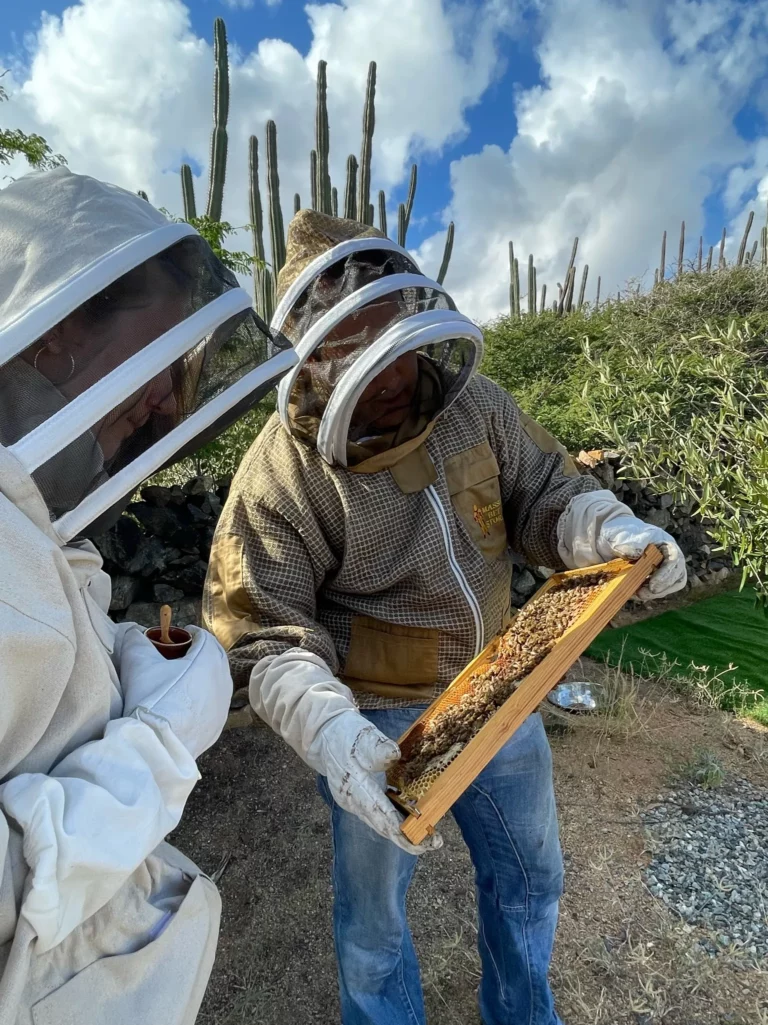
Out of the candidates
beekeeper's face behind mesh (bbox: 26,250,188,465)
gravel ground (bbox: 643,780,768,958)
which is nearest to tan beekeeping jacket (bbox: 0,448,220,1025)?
beekeeper's face behind mesh (bbox: 26,250,188,465)

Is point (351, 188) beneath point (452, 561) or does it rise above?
above

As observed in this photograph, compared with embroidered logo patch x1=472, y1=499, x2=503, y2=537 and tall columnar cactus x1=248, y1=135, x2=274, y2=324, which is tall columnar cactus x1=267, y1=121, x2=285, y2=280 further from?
embroidered logo patch x1=472, y1=499, x2=503, y2=537

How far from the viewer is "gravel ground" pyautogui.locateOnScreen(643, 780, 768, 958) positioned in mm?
2912

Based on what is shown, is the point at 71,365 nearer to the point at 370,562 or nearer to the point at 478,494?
the point at 370,562

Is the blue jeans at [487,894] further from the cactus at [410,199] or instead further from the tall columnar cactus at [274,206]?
the cactus at [410,199]

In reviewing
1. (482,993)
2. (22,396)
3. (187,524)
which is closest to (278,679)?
(22,396)

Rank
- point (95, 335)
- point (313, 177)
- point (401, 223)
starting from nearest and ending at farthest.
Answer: point (95, 335) < point (313, 177) < point (401, 223)

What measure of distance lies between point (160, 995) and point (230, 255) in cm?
543

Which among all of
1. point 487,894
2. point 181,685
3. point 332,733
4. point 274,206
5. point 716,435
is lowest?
point 487,894

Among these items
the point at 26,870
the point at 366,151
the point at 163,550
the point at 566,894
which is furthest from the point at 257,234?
the point at 26,870

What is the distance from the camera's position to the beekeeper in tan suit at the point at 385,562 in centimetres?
190

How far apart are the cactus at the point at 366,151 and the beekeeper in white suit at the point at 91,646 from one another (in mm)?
10657

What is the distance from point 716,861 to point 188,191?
388 inches

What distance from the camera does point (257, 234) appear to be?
34.5 ft
